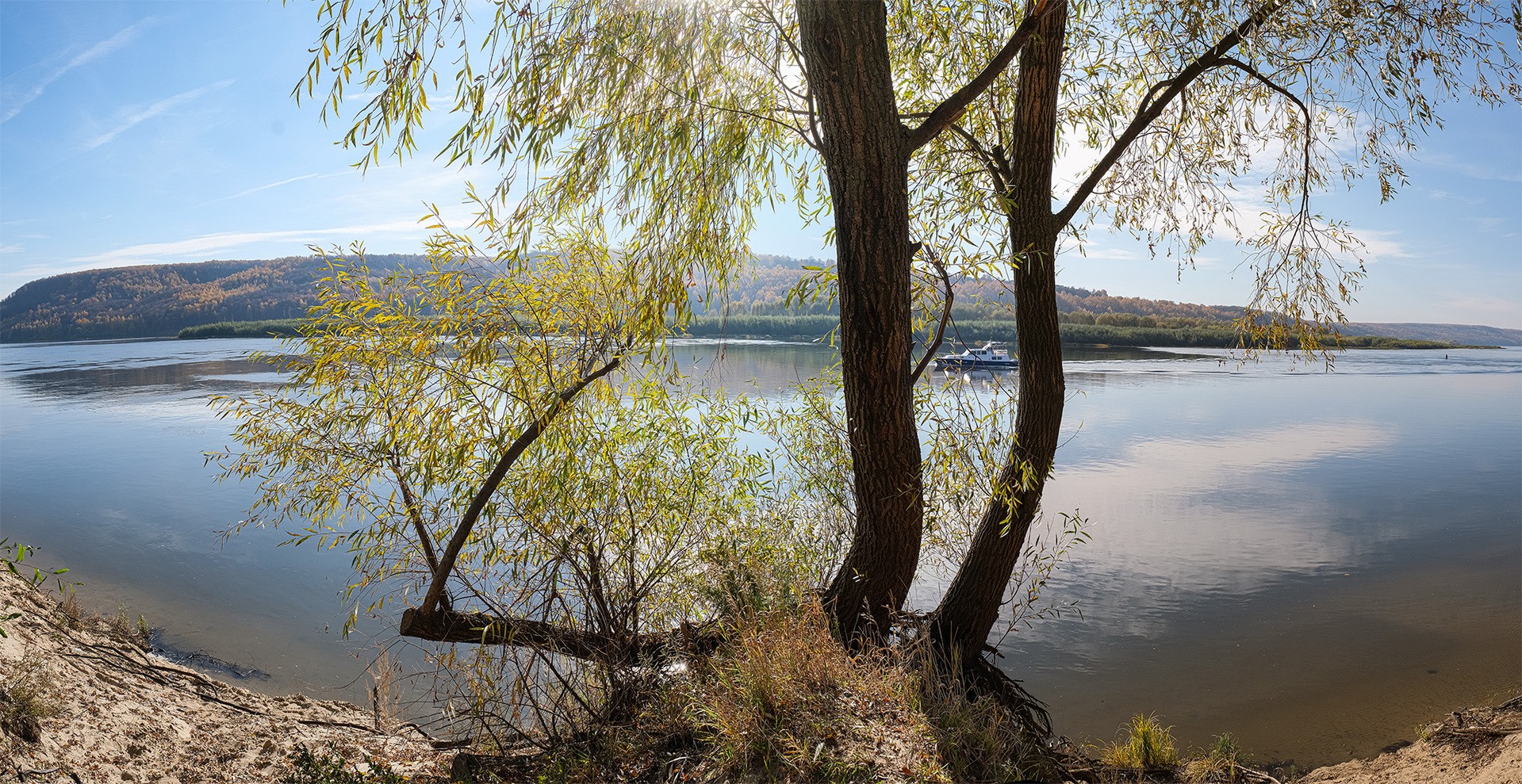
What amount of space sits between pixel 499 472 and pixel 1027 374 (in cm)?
278

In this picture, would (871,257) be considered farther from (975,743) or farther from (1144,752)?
(1144,752)

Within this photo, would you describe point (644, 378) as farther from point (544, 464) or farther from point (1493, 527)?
point (1493, 527)

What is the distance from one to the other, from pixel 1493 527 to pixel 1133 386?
41.3 feet

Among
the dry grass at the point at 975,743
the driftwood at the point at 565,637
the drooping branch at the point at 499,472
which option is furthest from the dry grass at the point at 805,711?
the drooping branch at the point at 499,472

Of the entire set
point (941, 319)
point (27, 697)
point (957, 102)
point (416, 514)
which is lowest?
point (27, 697)

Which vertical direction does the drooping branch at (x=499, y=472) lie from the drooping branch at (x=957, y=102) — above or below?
below

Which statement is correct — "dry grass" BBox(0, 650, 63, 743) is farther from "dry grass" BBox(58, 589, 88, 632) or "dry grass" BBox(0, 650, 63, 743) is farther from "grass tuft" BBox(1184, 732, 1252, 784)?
"grass tuft" BBox(1184, 732, 1252, 784)

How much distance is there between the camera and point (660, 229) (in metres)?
3.67

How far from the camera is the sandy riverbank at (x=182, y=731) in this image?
133 inches

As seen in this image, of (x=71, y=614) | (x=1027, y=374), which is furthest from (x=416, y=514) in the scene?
(x=71, y=614)

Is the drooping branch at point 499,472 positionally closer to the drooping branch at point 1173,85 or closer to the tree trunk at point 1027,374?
the tree trunk at point 1027,374

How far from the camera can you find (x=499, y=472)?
3.56m

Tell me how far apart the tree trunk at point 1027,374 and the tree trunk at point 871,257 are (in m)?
0.80

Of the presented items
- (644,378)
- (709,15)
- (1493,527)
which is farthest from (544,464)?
(1493,527)
